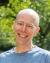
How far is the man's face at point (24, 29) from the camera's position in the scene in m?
2.33

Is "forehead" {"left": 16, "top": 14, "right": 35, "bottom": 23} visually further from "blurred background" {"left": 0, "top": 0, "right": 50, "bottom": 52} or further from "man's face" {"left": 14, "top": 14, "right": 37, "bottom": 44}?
"blurred background" {"left": 0, "top": 0, "right": 50, "bottom": 52}

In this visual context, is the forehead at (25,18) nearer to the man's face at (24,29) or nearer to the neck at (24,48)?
the man's face at (24,29)

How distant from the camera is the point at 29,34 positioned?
2.36 metres

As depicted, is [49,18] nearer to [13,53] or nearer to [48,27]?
[48,27]

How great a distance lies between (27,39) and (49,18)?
1048cm

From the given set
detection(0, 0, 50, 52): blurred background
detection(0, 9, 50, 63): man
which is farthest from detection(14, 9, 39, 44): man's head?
detection(0, 0, 50, 52): blurred background

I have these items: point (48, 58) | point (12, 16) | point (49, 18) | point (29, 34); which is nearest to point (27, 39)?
point (29, 34)

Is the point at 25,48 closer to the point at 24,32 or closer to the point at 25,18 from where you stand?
the point at 24,32

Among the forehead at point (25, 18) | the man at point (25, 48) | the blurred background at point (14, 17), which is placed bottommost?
the blurred background at point (14, 17)

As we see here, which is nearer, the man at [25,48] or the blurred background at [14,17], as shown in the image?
the man at [25,48]

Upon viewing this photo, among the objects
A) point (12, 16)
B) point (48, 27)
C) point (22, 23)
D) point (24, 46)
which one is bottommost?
point (48, 27)

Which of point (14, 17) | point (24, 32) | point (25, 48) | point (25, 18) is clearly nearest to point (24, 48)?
point (25, 48)

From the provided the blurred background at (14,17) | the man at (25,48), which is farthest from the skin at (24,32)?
the blurred background at (14,17)

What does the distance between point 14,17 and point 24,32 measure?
294 inches
